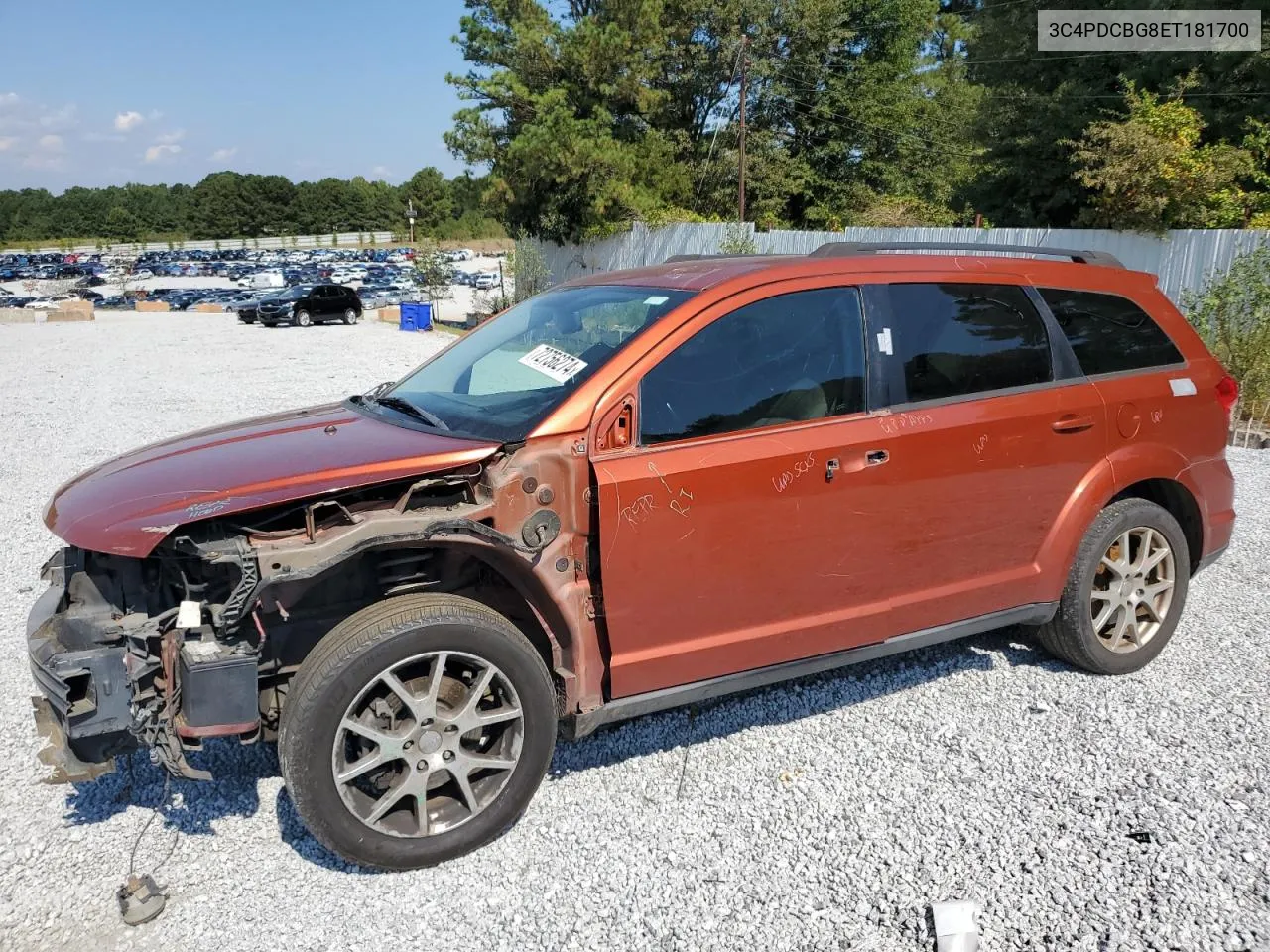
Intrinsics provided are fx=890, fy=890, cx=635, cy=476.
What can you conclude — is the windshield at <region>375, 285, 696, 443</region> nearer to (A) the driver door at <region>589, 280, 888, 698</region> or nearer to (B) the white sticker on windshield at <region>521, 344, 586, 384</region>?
(B) the white sticker on windshield at <region>521, 344, 586, 384</region>

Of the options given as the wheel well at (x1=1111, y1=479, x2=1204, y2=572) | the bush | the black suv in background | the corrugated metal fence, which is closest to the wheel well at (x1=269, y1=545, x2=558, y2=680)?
the wheel well at (x1=1111, y1=479, x2=1204, y2=572)

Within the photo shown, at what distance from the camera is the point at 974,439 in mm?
3494

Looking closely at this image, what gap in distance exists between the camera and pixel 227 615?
258 cm

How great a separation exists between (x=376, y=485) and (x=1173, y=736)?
3251 mm

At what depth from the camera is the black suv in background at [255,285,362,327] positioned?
31688 mm

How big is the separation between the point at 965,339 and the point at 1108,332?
0.88m

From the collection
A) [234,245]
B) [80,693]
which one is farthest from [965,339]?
[234,245]

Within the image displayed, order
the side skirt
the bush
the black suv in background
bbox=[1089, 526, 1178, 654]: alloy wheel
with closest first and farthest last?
the side skirt < bbox=[1089, 526, 1178, 654]: alloy wheel < the bush < the black suv in background

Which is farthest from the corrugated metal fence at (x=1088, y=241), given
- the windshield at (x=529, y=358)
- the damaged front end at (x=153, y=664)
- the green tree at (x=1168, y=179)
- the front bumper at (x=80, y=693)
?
the front bumper at (x=80, y=693)

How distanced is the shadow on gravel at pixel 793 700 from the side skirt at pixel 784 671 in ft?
A: 0.92

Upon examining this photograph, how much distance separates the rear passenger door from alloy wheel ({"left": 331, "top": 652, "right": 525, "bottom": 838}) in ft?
5.21

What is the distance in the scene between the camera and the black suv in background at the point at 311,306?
31688 mm

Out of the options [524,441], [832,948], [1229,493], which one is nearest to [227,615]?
[524,441]

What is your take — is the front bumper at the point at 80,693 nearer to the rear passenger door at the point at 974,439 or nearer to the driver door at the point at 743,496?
the driver door at the point at 743,496
